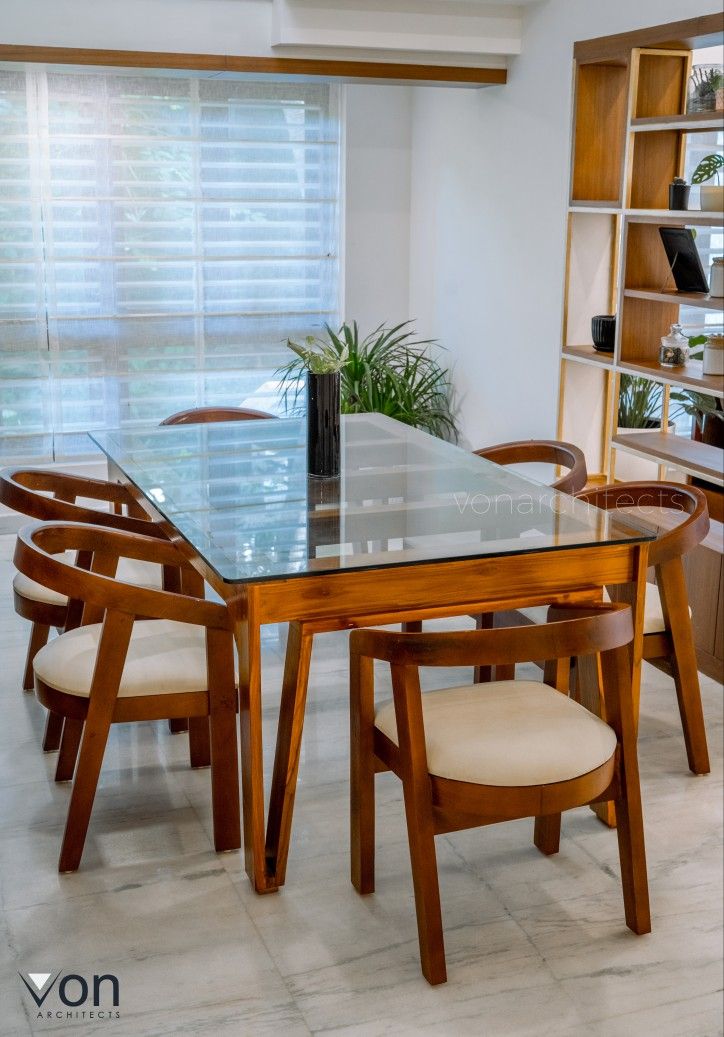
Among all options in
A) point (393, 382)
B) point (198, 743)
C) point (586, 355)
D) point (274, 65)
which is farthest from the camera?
point (393, 382)

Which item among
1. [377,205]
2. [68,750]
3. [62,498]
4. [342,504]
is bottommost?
[68,750]

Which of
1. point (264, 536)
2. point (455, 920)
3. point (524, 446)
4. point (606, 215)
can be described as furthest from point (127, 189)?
point (455, 920)

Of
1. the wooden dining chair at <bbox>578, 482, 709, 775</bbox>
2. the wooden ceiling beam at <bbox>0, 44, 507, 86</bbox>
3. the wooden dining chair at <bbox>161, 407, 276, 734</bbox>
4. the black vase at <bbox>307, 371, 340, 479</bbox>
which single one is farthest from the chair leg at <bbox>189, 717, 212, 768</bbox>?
the wooden ceiling beam at <bbox>0, 44, 507, 86</bbox>

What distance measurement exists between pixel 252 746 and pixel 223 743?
0.76 ft

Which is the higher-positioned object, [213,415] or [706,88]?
[706,88]

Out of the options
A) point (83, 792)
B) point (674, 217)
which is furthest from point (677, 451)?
point (83, 792)

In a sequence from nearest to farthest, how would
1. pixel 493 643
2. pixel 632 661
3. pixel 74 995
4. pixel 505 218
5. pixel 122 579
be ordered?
pixel 493 643
pixel 74 995
pixel 632 661
pixel 122 579
pixel 505 218

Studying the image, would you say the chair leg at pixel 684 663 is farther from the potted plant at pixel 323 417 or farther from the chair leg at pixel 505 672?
the potted plant at pixel 323 417

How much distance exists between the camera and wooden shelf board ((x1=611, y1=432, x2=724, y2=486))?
12.7 feet

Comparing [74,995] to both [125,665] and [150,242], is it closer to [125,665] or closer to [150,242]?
[125,665]

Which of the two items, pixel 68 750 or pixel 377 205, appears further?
pixel 377 205

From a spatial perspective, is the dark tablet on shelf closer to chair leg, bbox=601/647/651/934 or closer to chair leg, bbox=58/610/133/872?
chair leg, bbox=601/647/651/934

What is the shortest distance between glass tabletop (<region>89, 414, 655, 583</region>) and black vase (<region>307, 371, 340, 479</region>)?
0.05m

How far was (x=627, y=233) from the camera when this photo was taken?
4.16 metres
